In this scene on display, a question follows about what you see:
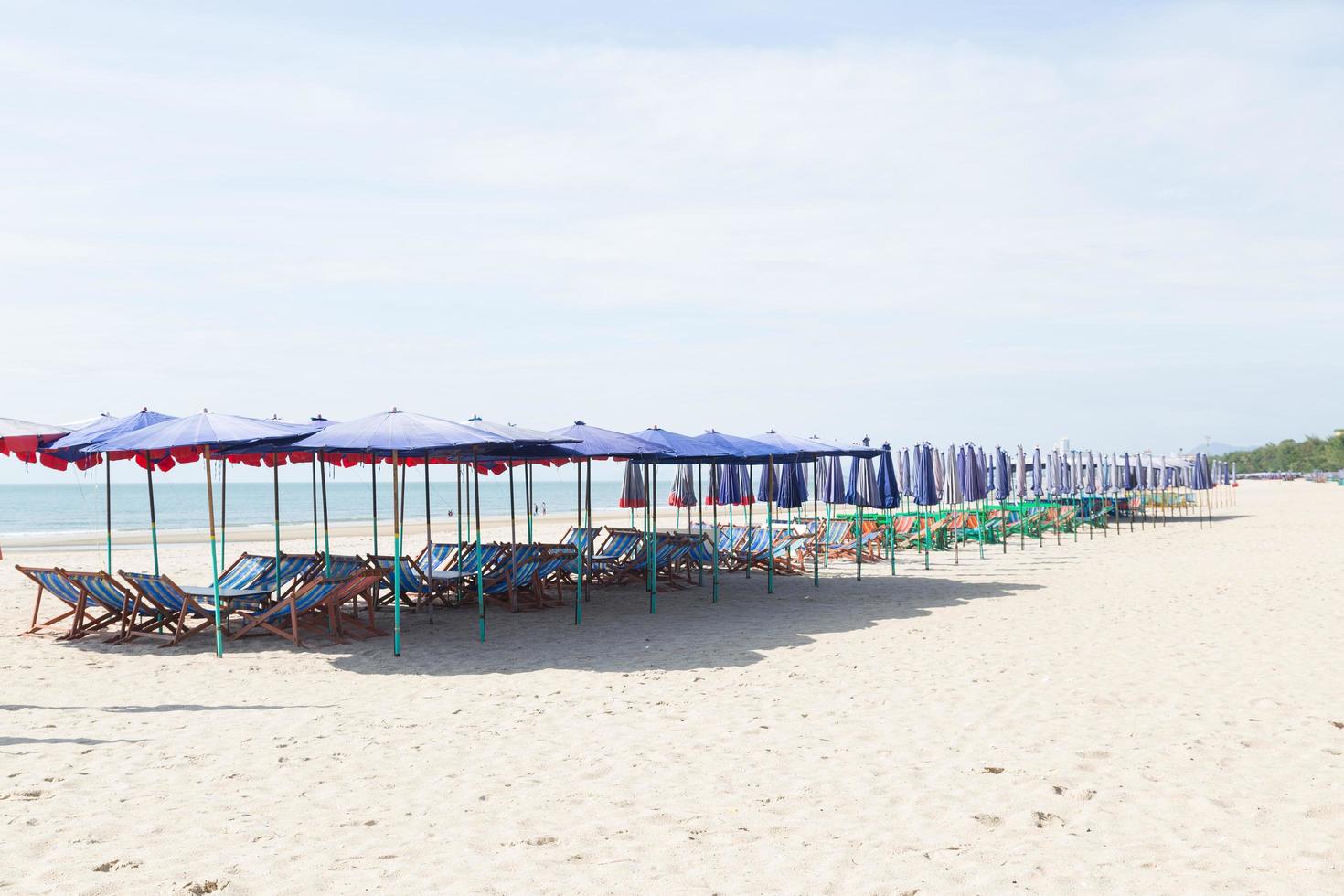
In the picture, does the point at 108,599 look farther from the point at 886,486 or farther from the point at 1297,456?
the point at 1297,456

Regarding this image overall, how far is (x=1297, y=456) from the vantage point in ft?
405

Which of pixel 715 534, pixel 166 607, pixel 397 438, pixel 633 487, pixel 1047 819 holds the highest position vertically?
pixel 397 438

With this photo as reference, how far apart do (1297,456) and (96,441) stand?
141602 millimetres

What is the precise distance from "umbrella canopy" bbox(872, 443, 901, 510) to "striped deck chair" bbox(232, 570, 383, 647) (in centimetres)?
766

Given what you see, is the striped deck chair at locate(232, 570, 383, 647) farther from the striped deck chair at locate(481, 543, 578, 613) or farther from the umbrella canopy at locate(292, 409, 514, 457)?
the striped deck chair at locate(481, 543, 578, 613)

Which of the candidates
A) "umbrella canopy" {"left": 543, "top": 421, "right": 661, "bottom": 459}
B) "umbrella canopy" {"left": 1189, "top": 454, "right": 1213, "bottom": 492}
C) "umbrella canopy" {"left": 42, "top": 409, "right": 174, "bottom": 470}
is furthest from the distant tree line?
"umbrella canopy" {"left": 42, "top": 409, "right": 174, "bottom": 470}

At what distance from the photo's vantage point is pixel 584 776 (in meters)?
4.73

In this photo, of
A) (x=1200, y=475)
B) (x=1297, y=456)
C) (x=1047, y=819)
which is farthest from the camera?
(x=1297, y=456)

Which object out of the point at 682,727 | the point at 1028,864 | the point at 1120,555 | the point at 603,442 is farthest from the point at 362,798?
the point at 1120,555

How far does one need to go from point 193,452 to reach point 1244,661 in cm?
925

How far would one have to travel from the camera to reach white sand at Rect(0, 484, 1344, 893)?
3654 millimetres

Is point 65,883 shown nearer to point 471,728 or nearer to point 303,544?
point 471,728

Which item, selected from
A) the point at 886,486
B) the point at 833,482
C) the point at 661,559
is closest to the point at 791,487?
the point at 833,482

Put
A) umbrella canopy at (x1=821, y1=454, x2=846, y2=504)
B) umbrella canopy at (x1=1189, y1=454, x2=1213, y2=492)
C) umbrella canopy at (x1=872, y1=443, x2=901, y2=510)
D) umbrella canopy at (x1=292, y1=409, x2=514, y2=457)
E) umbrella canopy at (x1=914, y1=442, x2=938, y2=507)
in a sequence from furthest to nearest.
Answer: umbrella canopy at (x1=1189, y1=454, x2=1213, y2=492) < umbrella canopy at (x1=914, y1=442, x2=938, y2=507) < umbrella canopy at (x1=821, y1=454, x2=846, y2=504) < umbrella canopy at (x1=872, y1=443, x2=901, y2=510) < umbrella canopy at (x1=292, y1=409, x2=514, y2=457)
